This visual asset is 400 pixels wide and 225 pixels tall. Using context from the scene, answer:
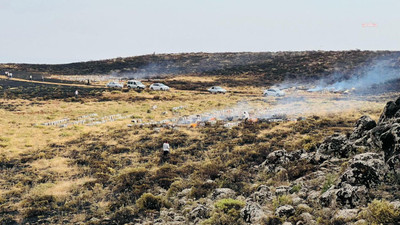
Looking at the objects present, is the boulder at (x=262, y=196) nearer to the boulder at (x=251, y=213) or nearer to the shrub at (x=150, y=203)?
the boulder at (x=251, y=213)

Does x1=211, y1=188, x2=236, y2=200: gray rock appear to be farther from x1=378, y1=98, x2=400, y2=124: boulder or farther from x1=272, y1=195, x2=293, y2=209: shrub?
x1=378, y1=98, x2=400, y2=124: boulder

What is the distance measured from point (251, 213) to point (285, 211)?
97 centimetres

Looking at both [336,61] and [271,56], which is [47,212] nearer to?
[336,61]

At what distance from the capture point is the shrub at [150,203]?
11273mm

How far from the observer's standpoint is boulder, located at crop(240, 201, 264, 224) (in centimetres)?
882

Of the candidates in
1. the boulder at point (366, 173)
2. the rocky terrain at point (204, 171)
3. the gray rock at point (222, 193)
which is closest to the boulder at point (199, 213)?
the rocky terrain at point (204, 171)

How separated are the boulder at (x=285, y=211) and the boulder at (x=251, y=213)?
0.48 metres

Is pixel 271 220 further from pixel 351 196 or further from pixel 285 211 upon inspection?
pixel 351 196

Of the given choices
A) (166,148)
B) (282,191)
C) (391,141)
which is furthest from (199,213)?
(166,148)

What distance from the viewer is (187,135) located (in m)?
23.2

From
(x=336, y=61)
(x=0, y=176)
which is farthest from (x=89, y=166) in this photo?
(x=336, y=61)

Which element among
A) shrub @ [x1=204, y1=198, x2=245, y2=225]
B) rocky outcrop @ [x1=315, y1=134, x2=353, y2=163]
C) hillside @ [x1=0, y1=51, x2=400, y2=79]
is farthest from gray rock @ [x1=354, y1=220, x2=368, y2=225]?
hillside @ [x1=0, y1=51, x2=400, y2=79]

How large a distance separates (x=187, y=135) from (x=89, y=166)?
8.52 meters

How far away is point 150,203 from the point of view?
11430 millimetres
